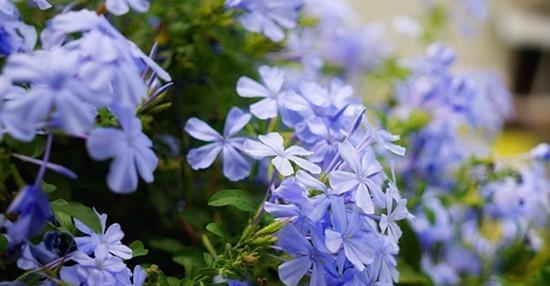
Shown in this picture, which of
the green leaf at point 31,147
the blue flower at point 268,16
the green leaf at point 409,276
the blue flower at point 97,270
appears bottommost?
the green leaf at point 409,276

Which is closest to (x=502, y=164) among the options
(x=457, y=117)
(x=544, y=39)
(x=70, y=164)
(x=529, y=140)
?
(x=457, y=117)

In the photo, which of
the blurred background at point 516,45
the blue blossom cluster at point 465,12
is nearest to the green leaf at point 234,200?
the blue blossom cluster at point 465,12

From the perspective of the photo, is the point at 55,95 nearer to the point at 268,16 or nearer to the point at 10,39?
the point at 10,39

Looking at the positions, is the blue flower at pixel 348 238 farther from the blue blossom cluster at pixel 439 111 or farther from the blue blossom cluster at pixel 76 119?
the blue blossom cluster at pixel 439 111

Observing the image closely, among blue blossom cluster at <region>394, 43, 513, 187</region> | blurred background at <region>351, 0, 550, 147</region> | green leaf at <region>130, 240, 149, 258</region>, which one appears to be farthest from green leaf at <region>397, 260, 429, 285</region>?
blurred background at <region>351, 0, 550, 147</region>

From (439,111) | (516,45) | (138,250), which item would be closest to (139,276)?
(138,250)

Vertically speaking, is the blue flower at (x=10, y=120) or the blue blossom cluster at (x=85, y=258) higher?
the blue flower at (x=10, y=120)
